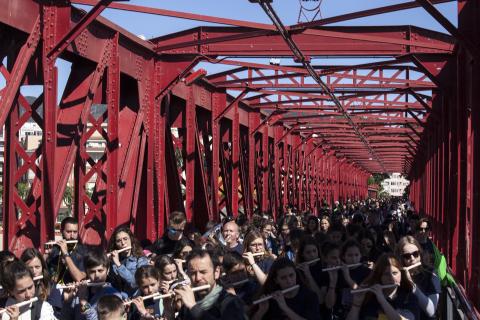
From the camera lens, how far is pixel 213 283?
20.4ft

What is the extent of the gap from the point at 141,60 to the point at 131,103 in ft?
2.47

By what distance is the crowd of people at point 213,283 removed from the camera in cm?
630

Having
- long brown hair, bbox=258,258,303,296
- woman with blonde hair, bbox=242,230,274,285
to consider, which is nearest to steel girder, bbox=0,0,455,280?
woman with blonde hair, bbox=242,230,274,285

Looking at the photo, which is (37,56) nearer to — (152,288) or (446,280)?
(152,288)

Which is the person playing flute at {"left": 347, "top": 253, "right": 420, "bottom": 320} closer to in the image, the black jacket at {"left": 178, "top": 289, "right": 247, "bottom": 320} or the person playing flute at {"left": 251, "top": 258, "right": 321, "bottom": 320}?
the person playing flute at {"left": 251, "top": 258, "right": 321, "bottom": 320}

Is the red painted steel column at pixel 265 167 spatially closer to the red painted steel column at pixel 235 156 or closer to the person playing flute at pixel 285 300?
the red painted steel column at pixel 235 156

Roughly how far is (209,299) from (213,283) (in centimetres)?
24

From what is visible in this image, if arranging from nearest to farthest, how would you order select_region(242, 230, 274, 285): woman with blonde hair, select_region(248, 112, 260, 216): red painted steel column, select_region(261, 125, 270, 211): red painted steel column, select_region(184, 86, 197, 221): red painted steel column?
select_region(242, 230, 274, 285): woman with blonde hair → select_region(184, 86, 197, 221): red painted steel column → select_region(248, 112, 260, 216): red painted steel column → select_region(261, 125, 270, 211): red painted steel column

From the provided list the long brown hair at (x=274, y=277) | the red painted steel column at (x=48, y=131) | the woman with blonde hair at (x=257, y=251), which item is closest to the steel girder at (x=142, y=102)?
the red painted steel column at (x=48, y=131)

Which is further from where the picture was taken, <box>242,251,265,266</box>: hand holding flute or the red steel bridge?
the red steel bridge

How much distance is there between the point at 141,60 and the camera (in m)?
14.5

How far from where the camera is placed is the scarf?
5902mm

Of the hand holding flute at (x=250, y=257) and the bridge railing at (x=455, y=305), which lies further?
the hand holding flute at (x=250, y=257)

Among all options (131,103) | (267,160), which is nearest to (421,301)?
(131,103)
